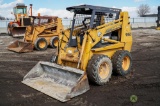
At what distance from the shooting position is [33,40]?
45.1 feet

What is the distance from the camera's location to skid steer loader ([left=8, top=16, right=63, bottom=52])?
13492 mm

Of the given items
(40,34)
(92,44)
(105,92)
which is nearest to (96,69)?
(105,92)

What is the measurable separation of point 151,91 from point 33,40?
938cm

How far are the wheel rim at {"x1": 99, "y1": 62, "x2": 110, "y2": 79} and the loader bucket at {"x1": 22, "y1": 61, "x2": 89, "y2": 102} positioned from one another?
0.82 meters

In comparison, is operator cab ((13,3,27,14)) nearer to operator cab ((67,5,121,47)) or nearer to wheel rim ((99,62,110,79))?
operator cab ((67,5,121,47))

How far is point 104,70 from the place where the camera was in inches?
256

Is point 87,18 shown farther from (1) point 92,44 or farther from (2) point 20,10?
(2) point 20,10

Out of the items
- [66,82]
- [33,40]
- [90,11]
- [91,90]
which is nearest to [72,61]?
[66,82]

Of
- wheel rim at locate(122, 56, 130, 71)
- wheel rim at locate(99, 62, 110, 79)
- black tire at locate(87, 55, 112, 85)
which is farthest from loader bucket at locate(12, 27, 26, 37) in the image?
black tire at locate(87, 55, 112, 85)

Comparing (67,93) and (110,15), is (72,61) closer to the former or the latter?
(67,93)

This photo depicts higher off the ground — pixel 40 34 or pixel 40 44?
pixel 40 34

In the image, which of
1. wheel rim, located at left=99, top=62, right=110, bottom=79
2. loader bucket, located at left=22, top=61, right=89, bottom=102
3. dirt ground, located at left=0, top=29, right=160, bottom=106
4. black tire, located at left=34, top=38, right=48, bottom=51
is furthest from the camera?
black tire, located at left=34, top=38, right=48, bottom=51

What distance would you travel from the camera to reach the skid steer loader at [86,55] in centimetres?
602

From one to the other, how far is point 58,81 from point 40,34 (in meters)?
8.00
